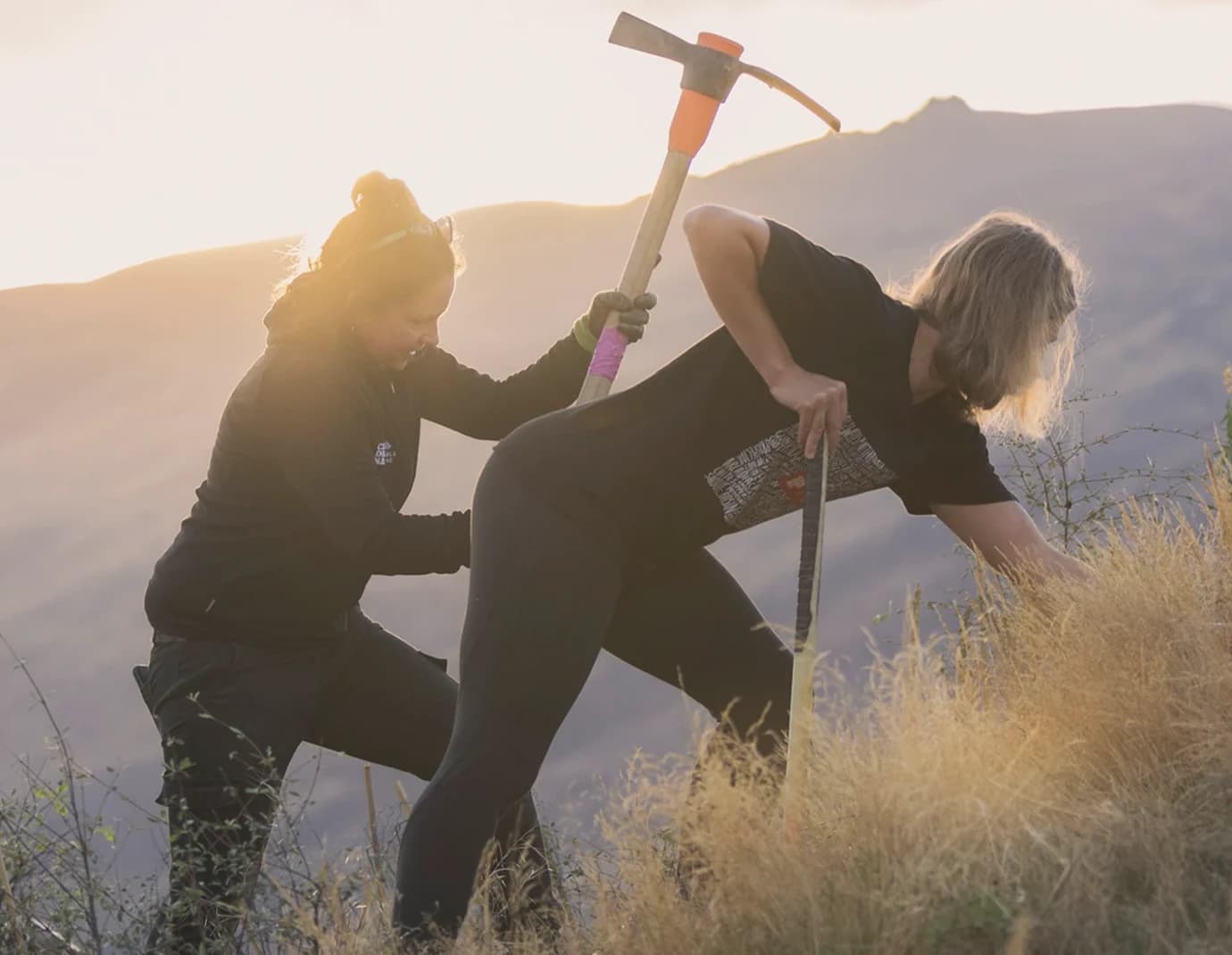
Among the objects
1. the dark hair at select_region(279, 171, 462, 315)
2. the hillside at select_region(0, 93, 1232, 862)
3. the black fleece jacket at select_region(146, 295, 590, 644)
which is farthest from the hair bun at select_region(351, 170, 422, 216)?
the hillside at select_region(0, 93, 1232, 862)

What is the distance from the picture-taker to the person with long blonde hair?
2350mm

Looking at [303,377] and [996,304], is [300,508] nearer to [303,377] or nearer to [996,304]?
[303,377]

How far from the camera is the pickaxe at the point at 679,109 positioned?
3.45 metres

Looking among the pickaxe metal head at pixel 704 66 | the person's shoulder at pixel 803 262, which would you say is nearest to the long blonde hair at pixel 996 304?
the person's shoulder at pixel 803 262

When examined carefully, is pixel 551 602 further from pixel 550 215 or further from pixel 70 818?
pixel 550 215

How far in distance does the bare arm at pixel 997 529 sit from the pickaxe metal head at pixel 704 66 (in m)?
1.04

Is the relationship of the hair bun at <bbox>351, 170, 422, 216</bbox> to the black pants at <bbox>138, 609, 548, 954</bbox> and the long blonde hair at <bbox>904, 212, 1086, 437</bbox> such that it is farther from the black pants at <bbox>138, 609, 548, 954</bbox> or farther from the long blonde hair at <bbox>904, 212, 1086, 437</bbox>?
the long blonde hair at <bbox>904, 212, 1086, 437</bbox>

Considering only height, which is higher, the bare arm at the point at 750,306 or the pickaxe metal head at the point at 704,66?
the pickaxe metal head at the point at 704,66

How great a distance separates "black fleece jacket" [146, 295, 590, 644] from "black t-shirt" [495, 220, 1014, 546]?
1.90 feet

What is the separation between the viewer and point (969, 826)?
85.4 inches

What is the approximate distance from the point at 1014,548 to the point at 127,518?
64896 mm

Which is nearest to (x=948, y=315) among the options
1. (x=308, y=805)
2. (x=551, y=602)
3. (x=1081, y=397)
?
(x=551, y=602)

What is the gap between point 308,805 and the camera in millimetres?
3465

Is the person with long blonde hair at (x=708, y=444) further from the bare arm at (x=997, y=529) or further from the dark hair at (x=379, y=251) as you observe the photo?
the dark hair at (x=379, y=251)
